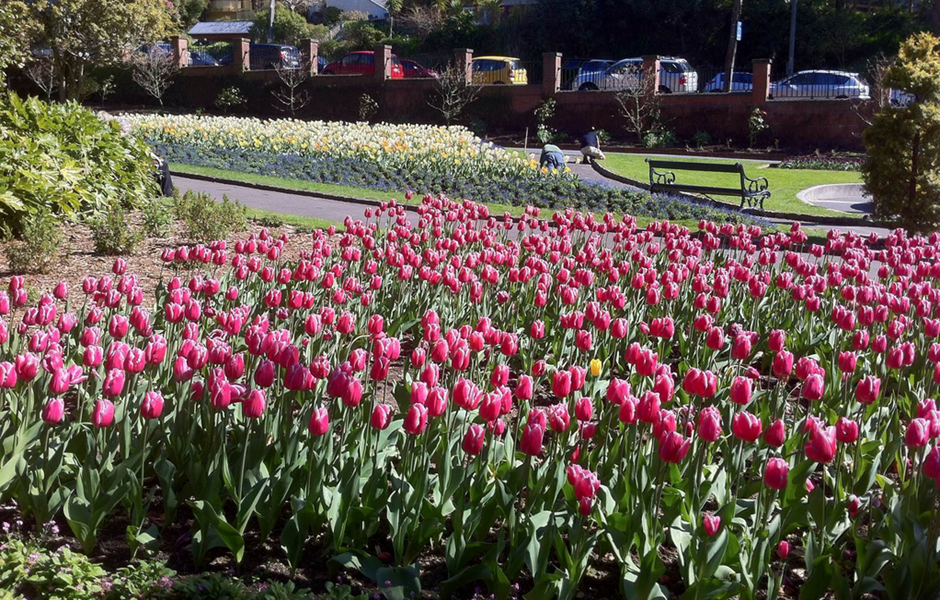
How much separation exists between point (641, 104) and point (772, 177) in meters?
11.3

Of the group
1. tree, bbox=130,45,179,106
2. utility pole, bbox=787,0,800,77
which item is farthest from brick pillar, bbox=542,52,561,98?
tree, bbox=130,45,179,106

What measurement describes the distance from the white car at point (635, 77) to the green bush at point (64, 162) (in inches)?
1019

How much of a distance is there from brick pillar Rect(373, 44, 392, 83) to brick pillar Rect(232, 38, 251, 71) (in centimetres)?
695

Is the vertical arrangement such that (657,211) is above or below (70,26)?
below

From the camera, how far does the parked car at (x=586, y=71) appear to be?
37.3 metres

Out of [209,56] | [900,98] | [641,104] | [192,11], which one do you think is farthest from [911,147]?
[192,11]

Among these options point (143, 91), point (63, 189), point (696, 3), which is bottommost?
→ point (63, 189)

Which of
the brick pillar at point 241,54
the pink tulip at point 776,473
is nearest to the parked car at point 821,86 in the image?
the brick pillar at point 241,54

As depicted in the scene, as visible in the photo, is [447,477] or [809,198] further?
[809,198]

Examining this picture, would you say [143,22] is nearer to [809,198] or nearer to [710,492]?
[809,198]

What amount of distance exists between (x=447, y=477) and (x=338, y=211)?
10.9m

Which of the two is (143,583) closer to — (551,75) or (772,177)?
(772,177)

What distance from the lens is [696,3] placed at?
4069 cm

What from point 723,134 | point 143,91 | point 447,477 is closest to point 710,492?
point 447,477
